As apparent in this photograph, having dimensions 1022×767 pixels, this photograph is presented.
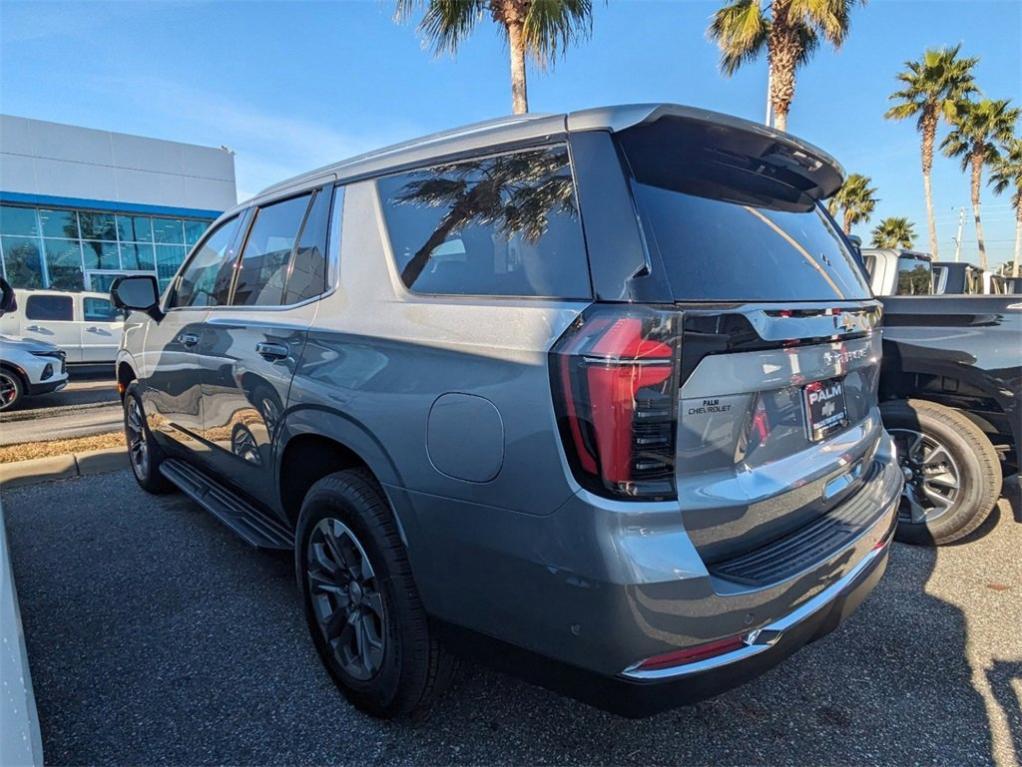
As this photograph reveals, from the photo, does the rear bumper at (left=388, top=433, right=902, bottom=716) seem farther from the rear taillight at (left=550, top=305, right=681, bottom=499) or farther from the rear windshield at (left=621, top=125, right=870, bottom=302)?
the rear windshield at (left=621, top=125, right=870, bottom=302)

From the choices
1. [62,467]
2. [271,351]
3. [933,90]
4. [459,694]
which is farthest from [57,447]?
[933,90]

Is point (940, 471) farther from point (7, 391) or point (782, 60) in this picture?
point (7, 391)

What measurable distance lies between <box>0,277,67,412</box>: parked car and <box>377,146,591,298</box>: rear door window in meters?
9.85

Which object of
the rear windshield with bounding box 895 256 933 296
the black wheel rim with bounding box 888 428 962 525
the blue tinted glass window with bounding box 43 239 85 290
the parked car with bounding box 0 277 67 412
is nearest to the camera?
the black wheel rim with bounding box 888 428 962 525

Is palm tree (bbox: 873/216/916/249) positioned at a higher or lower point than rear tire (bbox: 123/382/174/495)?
higher

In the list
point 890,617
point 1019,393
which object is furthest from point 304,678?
point 1019,393

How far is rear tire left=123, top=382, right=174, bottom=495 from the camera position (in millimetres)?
4426

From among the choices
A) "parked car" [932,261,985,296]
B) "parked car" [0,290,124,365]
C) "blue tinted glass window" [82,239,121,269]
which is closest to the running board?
"parked car" [932,261,985,296]

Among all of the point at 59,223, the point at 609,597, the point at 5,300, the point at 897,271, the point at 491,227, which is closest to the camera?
the point at 609,597

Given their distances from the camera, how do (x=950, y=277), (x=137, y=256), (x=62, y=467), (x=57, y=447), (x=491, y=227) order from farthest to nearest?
(x=137, y=256) → (x=950, y=277) → (x=57, y=447) → (x=62, y=467) → (x=491, y=227)

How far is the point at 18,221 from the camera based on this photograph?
22078 millimetres

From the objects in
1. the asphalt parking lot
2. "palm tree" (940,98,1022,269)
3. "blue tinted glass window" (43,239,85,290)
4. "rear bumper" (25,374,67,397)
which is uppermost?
"palm tree" (940,98,1022,269)

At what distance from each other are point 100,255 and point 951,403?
28.3 metres

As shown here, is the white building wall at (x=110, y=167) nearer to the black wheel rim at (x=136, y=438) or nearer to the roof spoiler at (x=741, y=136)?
the black wheel rim at (x=136, y=438)
